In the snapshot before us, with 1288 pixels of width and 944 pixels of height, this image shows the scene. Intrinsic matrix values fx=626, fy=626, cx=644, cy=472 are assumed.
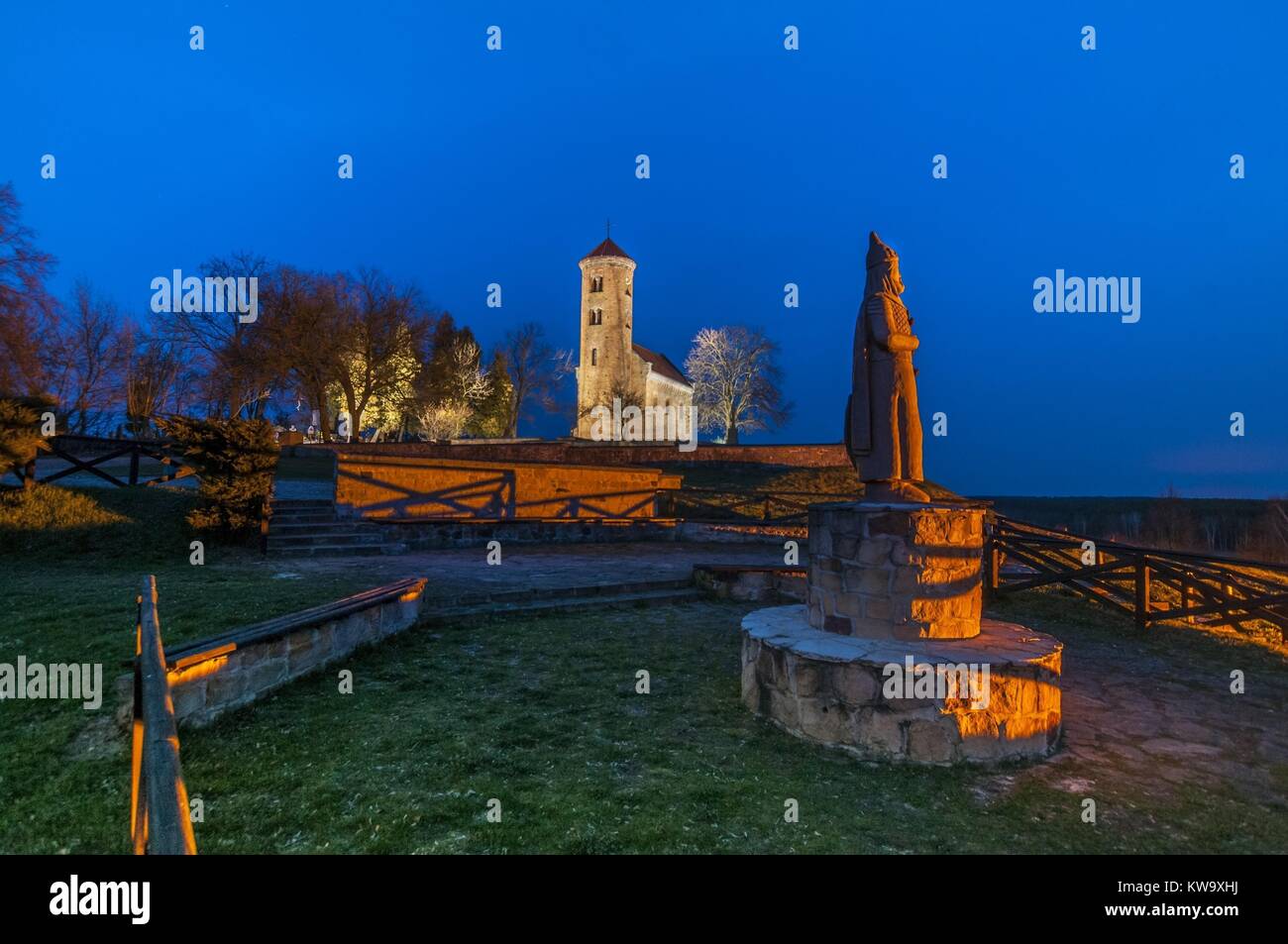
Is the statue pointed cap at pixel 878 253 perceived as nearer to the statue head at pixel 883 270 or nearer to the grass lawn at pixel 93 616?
the statue head at pixel 883 270

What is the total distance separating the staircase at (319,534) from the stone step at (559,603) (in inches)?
187

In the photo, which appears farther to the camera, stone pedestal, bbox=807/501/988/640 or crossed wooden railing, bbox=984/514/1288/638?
crossed wooden railing, bbox=984/514/1288/638

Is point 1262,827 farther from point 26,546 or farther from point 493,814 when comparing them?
point 26,546

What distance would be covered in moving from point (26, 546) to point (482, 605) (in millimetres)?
7489

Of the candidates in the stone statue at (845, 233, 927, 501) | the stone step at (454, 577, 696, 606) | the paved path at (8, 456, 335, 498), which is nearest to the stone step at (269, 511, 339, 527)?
the paved path at (8, 456, 335, 498)

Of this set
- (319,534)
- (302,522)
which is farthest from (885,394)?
(302,522)

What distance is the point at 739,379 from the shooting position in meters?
48.3

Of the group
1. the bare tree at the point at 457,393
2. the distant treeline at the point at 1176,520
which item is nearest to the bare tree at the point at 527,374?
the bare tree at the point at 457,393

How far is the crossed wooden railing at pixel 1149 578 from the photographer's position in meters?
7.21

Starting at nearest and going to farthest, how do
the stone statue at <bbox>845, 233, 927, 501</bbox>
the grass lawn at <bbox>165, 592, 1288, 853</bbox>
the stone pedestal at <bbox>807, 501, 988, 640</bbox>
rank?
1. the grass lawn at <bbox>165, 592, 1288, 853</bbox>
2. the stone pedestal at <bbox>807, 501, 988, 640</bbox>
3. the stone statue at <bbox>845, 233, 927, 501</bbox>

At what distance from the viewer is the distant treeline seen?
22938 mm

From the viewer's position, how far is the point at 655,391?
187 ft

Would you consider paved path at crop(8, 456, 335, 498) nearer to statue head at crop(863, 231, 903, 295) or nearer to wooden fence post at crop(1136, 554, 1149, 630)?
statue head at crop(863, 231, 903, 295)

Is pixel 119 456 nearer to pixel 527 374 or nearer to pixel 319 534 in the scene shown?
pixel 319 534
